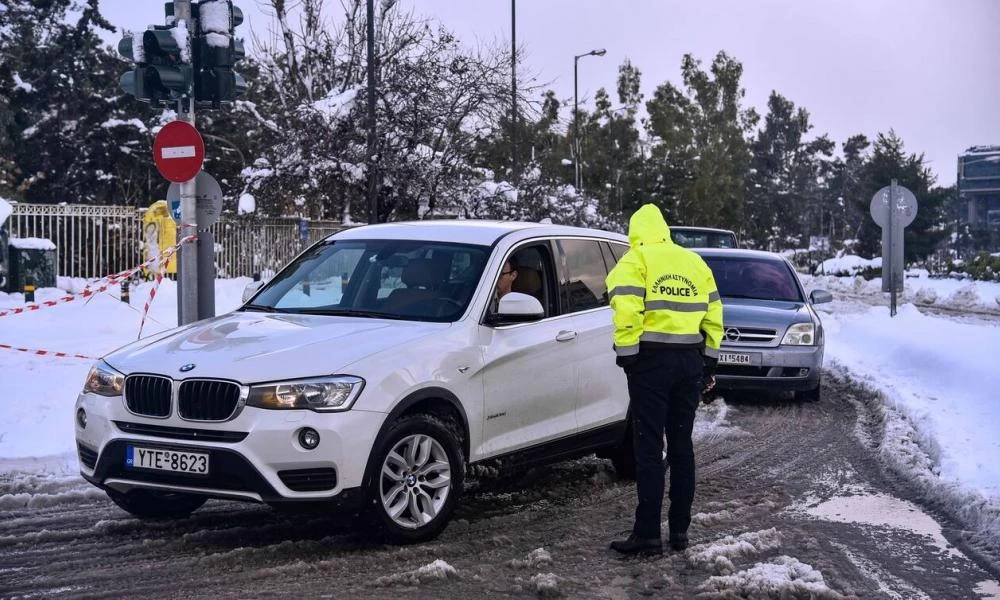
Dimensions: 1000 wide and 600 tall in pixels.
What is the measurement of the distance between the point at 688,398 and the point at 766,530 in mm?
987

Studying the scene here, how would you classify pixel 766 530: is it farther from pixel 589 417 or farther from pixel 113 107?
pixel 113 107

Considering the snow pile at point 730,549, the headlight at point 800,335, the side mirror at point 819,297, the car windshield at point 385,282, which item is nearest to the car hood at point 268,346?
the car windshield at point 385,282

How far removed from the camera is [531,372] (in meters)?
7.03

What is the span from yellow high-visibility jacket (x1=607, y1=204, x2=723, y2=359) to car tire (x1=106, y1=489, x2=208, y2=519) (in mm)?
2575

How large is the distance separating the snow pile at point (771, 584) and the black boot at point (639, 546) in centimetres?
55

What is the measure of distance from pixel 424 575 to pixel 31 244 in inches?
780

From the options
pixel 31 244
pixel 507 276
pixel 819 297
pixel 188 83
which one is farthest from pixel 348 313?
pixel 31 244

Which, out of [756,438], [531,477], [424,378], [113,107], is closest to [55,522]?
[424,378]

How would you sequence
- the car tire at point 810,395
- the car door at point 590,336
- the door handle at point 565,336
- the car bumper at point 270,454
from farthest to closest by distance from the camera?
1. the car tire at point 810,395
2. the car door at point 590,336
3. the door handle at point 565,336
4. the car bumper at point 270,454

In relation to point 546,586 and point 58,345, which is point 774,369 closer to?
point 546,586

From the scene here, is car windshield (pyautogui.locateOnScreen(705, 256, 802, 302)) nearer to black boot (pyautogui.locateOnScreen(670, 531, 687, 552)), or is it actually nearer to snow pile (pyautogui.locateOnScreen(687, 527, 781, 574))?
snow pile (pyautogui.locateOnScreen(687, 527, 781, 574))

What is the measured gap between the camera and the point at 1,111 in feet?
110

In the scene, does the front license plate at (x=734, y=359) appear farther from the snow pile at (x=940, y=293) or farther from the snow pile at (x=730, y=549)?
the snow pile at (x=940, y=293)

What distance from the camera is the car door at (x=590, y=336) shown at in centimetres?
759
